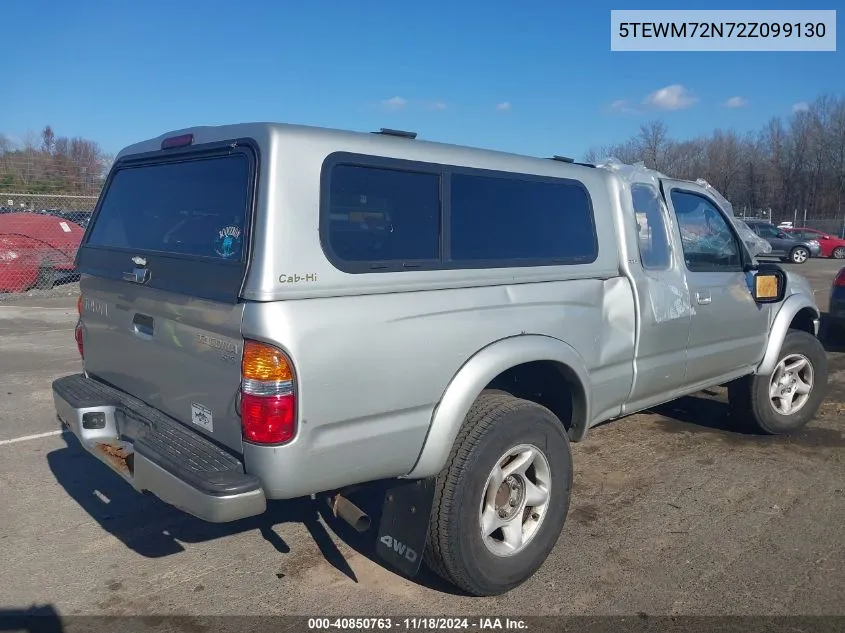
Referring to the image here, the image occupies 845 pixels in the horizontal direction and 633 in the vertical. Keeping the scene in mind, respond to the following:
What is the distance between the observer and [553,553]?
373 cm

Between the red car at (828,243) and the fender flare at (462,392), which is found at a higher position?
the red car at (828,243)

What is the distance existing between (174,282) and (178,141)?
77 cm

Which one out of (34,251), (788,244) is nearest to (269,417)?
(34,251)

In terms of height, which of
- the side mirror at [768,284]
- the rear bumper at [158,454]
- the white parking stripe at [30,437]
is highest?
the side mirror at [768,284]

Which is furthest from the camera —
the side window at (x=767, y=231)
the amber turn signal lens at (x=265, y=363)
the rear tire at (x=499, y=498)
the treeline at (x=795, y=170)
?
the treeline at (x=795, y=170)

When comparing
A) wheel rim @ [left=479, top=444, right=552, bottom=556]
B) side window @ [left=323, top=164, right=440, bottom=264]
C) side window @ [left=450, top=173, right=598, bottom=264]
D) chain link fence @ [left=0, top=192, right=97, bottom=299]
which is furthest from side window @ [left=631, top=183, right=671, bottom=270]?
chain link fence @ [left=0, top=192, right=97, bottom=299]

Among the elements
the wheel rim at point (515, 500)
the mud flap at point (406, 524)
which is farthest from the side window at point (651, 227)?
the mud flap at point (406, 524)

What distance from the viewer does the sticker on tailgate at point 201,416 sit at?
2900 millimetres

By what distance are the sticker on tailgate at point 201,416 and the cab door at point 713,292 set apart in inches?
120

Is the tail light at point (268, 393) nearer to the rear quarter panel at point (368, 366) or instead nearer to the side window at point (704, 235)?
the rear quarter panel at point (368, 366)

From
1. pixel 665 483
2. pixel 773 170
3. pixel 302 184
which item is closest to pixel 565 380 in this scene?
pixel 665 483

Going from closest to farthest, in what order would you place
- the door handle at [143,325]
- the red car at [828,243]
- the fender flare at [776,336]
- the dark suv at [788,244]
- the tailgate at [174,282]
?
the tailgate at [174,282], the door handle at [143,325], the fender flare at [776,336], the dark suv at [788,244], the red car at [828,243]

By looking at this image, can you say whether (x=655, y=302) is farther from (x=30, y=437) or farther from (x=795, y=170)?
(x=795, y=170)

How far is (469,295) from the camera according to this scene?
3127mm
